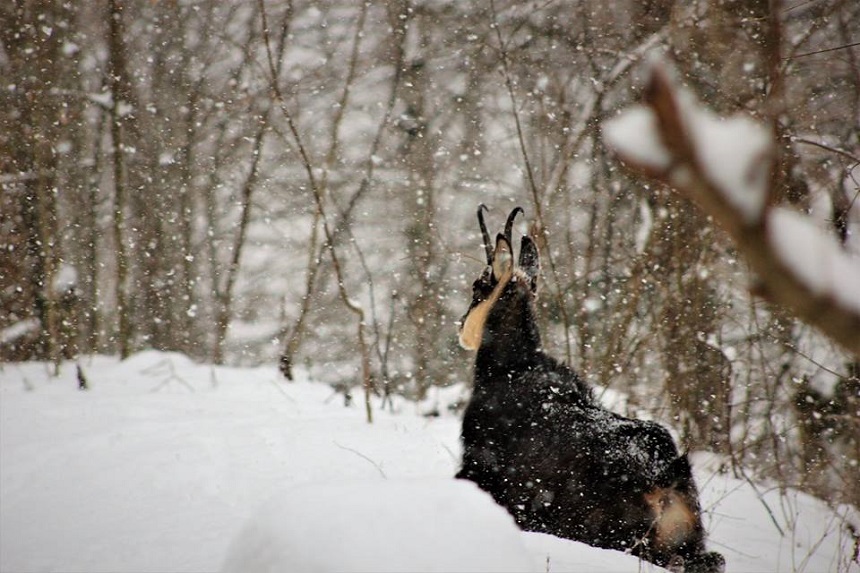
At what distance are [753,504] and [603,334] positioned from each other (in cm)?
243

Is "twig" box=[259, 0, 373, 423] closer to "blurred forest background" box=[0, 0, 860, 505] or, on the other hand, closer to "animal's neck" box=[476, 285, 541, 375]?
"blurred forest background" box=[0, 0, 860, 505]

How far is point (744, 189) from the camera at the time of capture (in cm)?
→ 45

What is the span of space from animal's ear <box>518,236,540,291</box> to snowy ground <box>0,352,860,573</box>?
1491mm

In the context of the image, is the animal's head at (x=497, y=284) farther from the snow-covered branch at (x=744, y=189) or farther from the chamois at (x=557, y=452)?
the snow-covered branch at (x=744, y=189)

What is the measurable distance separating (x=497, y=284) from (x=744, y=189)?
10.8ft

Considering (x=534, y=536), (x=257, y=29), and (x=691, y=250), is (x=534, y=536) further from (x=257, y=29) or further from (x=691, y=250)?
(x=257, y=29)

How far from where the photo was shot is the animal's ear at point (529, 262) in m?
3.89

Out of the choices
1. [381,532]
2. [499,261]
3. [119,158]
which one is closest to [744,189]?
[381,532]

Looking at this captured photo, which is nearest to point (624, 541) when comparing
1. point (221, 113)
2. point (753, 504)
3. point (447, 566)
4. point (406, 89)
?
point (447, 566)

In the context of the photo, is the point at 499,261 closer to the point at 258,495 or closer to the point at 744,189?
the point at 258,495

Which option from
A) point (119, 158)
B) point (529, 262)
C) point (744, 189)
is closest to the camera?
point (744, 189)

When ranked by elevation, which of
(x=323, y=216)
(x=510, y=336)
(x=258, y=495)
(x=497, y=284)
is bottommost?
(x=258, y=495)

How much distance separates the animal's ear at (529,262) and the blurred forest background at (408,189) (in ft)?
3.71

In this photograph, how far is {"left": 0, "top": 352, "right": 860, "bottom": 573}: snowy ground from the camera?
175 centimetres
